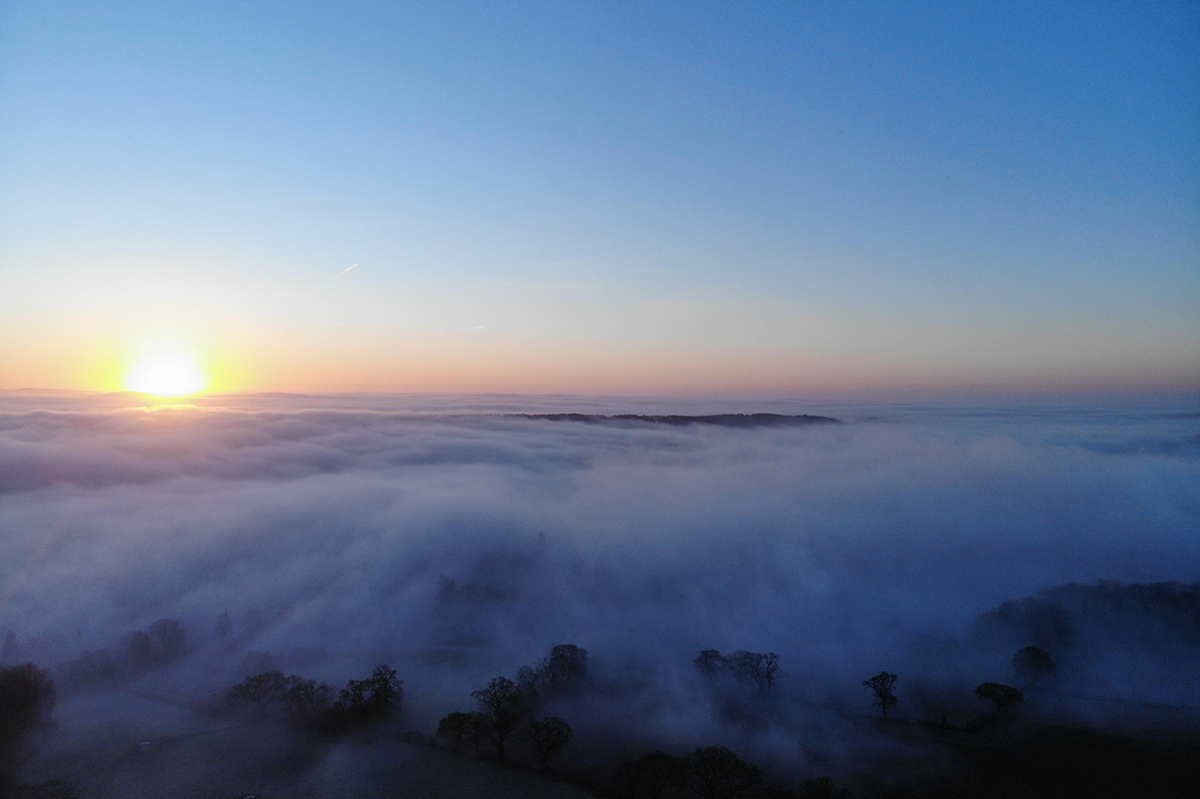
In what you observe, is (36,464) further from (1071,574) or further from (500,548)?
(1071,574)

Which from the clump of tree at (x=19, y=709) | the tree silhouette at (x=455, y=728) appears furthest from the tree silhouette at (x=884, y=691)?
the clump of tree at (x=19, y=709)

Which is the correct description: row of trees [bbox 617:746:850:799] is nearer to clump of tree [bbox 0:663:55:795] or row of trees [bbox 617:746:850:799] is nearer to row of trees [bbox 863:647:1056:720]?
row of trees [bbox 863:647:1056:720]

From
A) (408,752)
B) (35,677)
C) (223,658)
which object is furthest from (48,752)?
(408,752)

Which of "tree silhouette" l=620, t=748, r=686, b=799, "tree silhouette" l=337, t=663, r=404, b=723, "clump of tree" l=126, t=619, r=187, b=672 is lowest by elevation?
"clump of tree" l=126, t=619, r=187, b=672

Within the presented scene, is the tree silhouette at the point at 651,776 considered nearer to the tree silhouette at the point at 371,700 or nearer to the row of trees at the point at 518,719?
the row of trees at the point at 518,719

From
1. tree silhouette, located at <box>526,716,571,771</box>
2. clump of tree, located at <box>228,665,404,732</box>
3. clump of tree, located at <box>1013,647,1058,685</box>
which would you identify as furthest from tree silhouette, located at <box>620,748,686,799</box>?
clump of tree, located at <box>1013,647,1058,685</box>

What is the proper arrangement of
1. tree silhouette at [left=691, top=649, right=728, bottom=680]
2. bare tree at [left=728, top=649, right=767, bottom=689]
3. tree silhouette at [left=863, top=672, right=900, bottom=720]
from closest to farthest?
tree silhouette at [left=863, top=672, right=900, bottom=720], bare tree at [left=728, top=649, right=767, bottom=689], tree silhouette at [left=691, top=649, right=728, bottom=680]
